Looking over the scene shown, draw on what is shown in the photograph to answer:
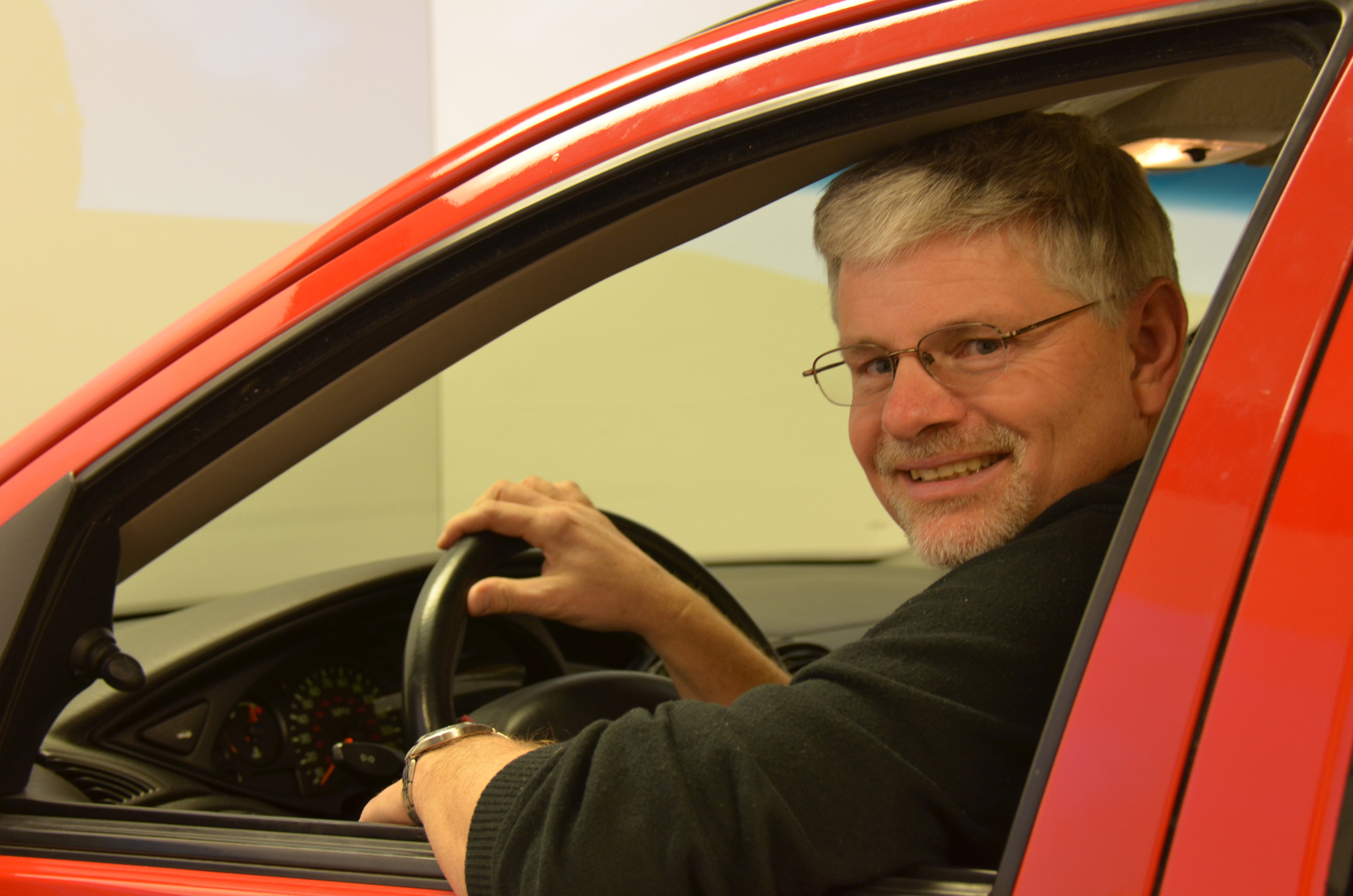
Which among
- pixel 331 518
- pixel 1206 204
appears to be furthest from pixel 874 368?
pixel 331 518

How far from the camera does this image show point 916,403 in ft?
3.10

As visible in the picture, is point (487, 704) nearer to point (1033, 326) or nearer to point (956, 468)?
point (956, 468)

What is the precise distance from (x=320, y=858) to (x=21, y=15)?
3.32 m

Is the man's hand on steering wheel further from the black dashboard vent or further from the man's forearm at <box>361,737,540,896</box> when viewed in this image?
the black dashboard vent

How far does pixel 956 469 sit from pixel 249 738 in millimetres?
943

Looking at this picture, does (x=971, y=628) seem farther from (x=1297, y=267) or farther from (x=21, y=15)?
(x=21, y=15)

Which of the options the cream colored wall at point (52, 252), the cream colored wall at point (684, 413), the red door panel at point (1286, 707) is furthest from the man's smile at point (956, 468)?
the cream colored wall at point (684, 413)

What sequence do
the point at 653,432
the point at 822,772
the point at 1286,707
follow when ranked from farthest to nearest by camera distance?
the point at 653,432, the point at 822,772, the point at 1286,707

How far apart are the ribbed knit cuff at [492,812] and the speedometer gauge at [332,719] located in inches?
25.7

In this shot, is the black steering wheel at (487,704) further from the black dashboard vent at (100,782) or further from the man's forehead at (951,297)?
the man's forehead at (951,297)

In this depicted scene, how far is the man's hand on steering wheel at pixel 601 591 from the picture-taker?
1246 mm

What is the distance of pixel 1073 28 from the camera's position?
70cm

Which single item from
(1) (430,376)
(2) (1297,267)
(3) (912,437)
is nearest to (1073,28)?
(2) (1297,267)

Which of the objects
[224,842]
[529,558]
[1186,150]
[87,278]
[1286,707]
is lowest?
[224,842]
